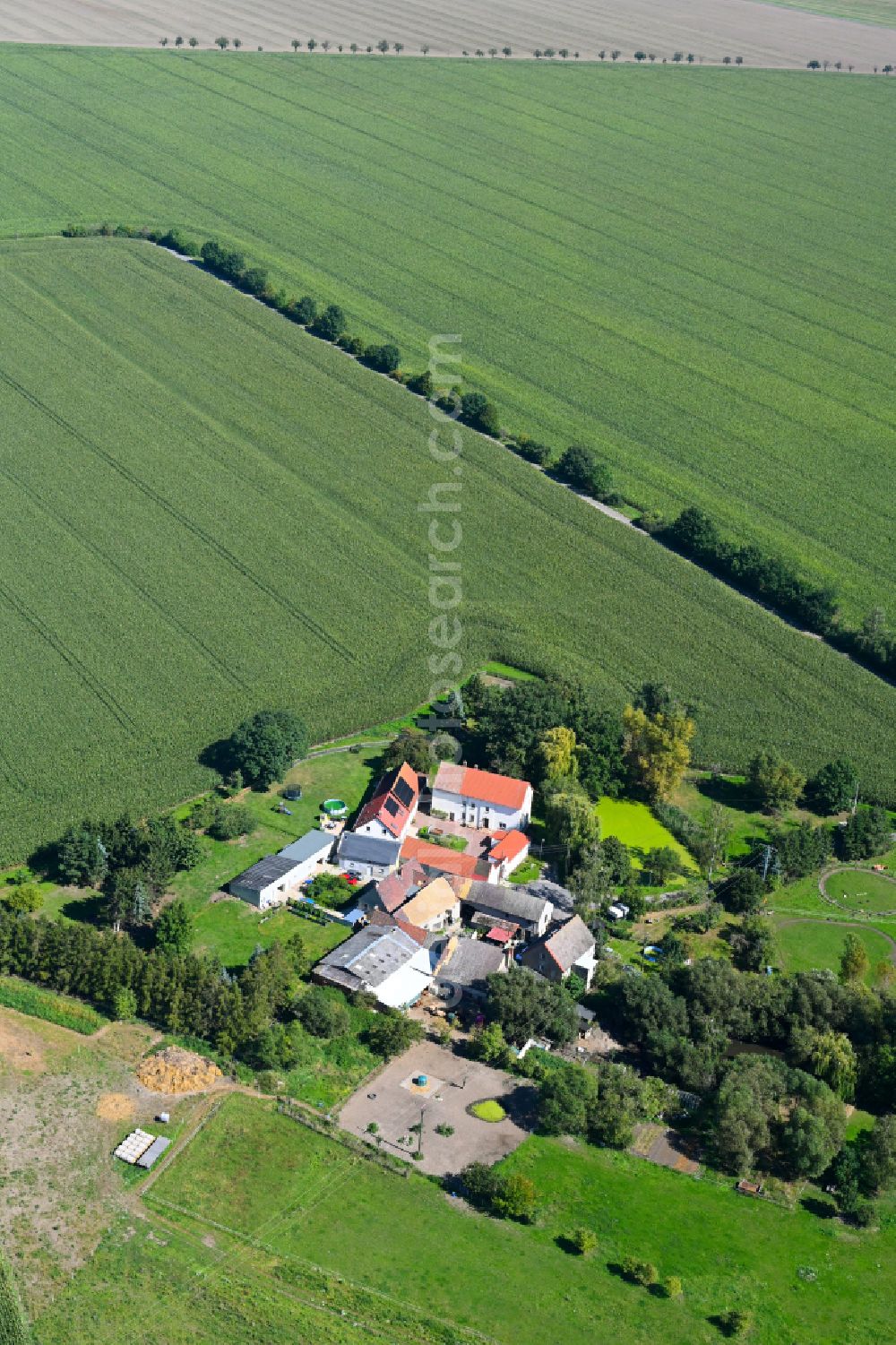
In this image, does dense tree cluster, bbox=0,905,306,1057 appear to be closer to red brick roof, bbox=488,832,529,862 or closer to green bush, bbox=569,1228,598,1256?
red brick roof, bbox=488,832,529,862

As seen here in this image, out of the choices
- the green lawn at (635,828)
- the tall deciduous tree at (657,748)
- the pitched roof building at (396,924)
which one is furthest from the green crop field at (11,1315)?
the tall deciduous tree at (657,748)

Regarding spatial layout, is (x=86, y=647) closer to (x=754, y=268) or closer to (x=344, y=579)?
(x=344, y=579)

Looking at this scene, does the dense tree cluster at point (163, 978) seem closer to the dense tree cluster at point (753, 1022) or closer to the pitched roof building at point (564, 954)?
the pitched roof building at point (564, 954)

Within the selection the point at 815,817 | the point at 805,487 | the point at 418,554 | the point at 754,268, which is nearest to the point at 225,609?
the point at 418,554

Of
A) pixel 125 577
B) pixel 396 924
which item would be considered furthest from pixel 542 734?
pixel 125 577

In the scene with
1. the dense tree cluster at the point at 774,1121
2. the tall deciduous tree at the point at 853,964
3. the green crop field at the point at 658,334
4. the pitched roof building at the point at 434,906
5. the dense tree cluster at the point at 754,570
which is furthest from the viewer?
the green crop field at the point at 658,334

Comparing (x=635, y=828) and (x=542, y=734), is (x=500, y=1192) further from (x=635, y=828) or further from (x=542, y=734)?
(x=542, y=734)
